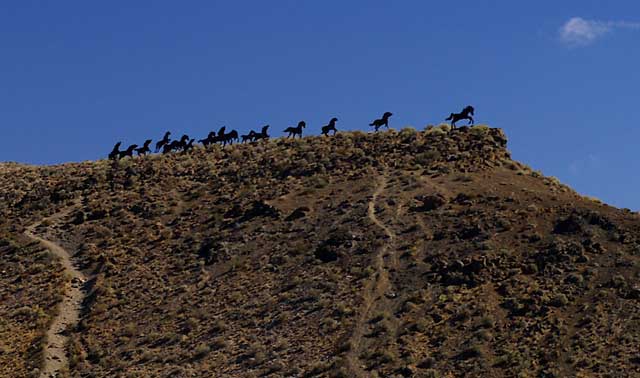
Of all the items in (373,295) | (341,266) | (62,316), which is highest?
(341,266)

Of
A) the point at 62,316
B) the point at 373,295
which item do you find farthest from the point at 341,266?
the point at 62,316

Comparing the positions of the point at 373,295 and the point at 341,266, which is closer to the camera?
the point at 373,295

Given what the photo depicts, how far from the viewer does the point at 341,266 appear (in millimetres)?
58656

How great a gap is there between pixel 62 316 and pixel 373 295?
15.2 metres

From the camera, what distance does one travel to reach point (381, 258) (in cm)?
5866

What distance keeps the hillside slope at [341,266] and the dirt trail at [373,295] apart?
0.28 ft

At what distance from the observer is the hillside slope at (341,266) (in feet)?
A: 167

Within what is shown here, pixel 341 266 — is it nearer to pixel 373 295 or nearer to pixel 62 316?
pixel 373 295

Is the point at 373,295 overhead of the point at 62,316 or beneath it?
beneath

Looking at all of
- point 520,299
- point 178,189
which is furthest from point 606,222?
point 178,189

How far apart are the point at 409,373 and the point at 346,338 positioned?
4.09 meters

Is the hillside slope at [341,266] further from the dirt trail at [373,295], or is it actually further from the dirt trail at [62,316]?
the dirt trail at [62,316]

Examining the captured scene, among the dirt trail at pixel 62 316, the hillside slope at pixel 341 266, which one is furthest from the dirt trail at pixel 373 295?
the dirt trail at pixel 62 316

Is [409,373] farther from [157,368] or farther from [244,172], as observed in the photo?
[244,172]
